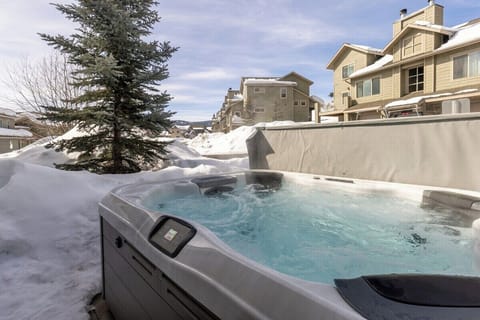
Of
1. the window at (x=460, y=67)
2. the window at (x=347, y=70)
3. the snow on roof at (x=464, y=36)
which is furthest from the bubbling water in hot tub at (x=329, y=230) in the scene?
the window at (x=347, y=70)

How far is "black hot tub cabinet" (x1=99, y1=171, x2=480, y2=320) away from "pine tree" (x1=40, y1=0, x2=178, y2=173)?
3407 mm

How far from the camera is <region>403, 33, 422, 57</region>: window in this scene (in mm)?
9664

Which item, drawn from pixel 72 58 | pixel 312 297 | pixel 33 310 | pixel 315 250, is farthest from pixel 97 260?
pixel 72 58

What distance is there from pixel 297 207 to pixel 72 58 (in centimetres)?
425

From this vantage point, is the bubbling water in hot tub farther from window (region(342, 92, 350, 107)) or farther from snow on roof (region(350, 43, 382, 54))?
snow on roof (region(350, 43, 382, 54))

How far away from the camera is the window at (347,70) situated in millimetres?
12798

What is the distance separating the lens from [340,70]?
13.4m

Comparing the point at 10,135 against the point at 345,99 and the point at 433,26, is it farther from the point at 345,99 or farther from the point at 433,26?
the point at 433,26

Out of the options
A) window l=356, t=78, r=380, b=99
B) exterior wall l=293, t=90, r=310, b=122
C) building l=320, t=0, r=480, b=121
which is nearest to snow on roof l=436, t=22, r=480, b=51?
building l=320, t=0, r=480, b=121

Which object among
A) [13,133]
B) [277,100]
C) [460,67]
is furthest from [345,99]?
[13,133]

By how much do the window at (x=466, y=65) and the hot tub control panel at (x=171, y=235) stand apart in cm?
1037

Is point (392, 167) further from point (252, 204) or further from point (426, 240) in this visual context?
point (252, 204)

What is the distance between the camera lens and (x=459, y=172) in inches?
84.4

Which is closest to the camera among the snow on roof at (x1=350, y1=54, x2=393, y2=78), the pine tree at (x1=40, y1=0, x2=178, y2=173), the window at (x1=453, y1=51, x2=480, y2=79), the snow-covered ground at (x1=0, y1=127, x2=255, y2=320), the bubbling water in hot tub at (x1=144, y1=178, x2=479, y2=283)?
the bubbling water in hot tub at (x1=144, y1=178, x2=479, y2=283)
